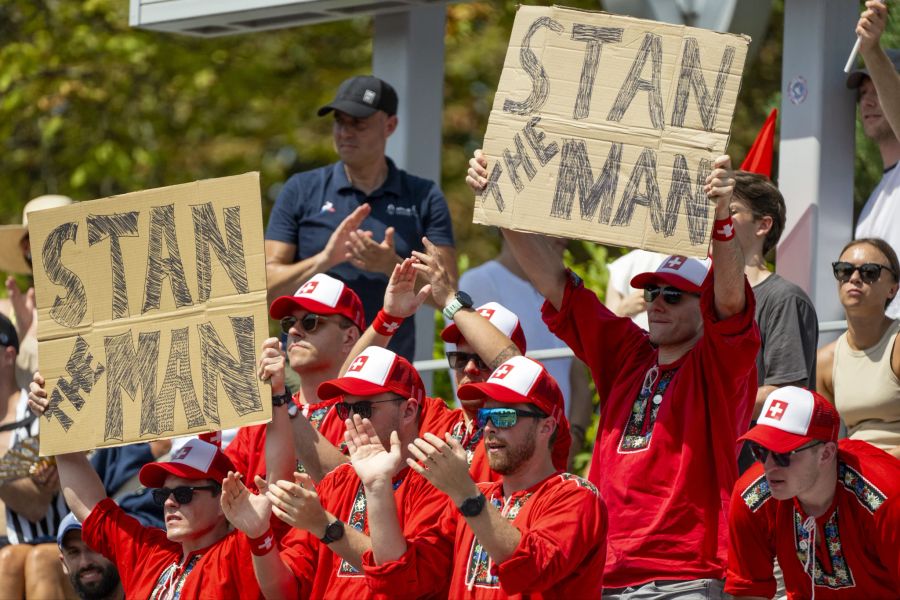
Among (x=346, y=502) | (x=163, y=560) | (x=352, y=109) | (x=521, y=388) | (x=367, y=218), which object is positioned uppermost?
(x=352, y=109)

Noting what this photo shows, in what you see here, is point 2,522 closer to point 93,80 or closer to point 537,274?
point 537,274

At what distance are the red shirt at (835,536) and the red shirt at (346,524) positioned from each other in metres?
1.06

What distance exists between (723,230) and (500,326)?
115cm

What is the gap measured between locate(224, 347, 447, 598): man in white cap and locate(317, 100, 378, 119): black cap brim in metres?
2.07

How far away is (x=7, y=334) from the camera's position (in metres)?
8.65

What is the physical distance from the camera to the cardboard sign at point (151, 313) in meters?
6.31

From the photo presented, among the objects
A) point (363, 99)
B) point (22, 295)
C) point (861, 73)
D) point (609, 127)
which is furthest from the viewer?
point (22, 295)

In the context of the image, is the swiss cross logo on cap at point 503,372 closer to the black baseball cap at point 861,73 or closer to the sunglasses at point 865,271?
the sunglasses at point 865,271

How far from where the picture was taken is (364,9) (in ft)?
31.6

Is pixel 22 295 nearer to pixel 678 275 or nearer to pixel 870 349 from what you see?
pixel 678 275

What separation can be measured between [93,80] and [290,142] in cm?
203

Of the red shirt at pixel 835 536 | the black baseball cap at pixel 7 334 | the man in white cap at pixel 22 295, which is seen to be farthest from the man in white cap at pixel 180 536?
the man in white cap at pixel 22 295

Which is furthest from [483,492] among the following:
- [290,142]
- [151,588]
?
[290,142]

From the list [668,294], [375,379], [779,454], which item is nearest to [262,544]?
[375,379]
